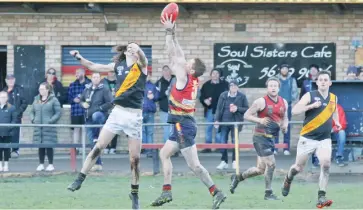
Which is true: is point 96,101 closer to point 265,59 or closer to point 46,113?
point 46,113

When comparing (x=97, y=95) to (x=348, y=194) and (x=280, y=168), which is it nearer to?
(x=280, y=168)

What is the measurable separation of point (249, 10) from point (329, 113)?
33.9 feet

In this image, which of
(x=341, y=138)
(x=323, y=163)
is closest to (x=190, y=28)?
(x=341, y=138)

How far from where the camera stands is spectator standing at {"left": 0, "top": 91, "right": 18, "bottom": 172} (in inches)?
880

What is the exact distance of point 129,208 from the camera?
15.3 m

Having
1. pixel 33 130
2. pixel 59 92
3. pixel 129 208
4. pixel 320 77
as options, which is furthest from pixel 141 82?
pixel 59 92

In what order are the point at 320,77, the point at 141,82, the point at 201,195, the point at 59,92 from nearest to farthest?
the point at 141,82, the point at 320,77, the point at 201,195, the point at 59,92

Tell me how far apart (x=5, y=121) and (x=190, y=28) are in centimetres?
582

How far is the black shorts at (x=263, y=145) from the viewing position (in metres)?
17.6

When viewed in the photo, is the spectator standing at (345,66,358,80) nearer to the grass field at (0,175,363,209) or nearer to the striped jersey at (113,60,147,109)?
the grass field at (0,175,363,209)

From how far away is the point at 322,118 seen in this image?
54.6 ft

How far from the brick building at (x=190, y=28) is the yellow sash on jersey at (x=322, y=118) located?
32.2 ft

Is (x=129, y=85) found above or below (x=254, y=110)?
above

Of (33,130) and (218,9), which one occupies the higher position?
(218,9)
